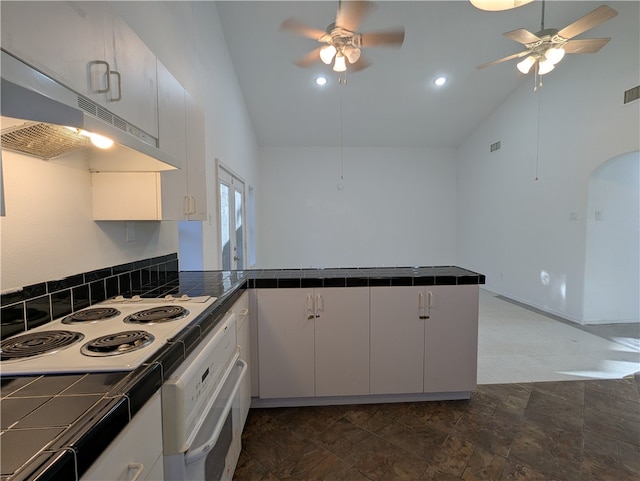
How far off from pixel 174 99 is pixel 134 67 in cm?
49

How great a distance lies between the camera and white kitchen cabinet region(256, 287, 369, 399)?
6.83ft

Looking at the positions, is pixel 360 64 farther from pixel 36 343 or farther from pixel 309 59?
pixel 36 343

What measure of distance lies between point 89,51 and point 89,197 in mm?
747

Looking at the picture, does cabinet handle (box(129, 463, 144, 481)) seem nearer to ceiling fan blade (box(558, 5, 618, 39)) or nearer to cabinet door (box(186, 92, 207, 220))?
cabinet door (box(186, 92, 207, 220))

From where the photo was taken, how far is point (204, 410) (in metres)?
Result: 1.06

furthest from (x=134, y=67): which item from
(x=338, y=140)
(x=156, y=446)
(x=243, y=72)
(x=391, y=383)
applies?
(x=338, y=140)

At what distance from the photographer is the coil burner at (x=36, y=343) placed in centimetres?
90

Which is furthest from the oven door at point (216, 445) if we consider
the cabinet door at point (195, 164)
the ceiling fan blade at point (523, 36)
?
the ceiling fan blade at point (523, 36)

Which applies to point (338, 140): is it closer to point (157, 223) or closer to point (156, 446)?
point (157, 223)

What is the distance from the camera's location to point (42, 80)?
753mm

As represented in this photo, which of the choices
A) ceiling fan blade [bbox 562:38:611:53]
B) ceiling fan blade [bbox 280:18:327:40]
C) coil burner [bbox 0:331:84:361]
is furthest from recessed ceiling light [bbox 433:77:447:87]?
coil burner [bbox 0:331:84:361]

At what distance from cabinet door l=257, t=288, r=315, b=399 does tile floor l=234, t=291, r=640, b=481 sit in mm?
209

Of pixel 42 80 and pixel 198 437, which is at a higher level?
pixel 42 80

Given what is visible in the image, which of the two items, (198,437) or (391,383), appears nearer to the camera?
(198,437)
